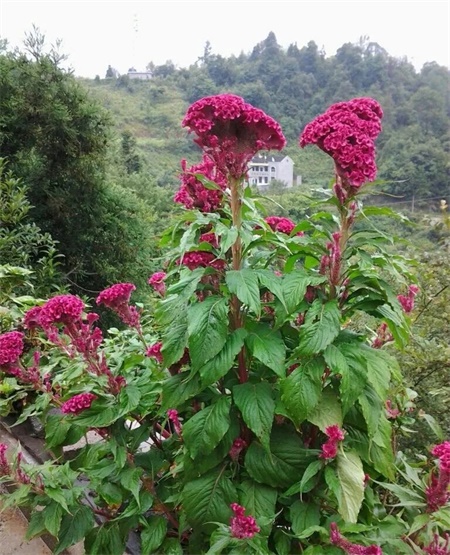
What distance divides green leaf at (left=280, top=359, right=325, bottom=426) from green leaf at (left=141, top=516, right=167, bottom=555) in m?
0.52

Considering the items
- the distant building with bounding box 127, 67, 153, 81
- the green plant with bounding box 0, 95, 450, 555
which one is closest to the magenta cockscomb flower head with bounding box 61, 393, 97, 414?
the green plant with bounding box 0, 95, 450, 555

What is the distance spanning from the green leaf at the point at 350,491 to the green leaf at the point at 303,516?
0.09 metres

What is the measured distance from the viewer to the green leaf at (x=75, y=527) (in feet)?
4.00

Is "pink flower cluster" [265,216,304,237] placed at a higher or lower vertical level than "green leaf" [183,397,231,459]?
higher

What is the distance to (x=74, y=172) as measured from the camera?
527 cm

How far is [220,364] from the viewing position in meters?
1.00

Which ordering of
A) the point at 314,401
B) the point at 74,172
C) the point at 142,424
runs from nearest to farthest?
the point at 314,401 < the point at 142,424 < the point at 74,172

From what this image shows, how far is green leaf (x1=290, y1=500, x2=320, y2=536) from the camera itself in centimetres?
104

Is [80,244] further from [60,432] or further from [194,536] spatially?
[194,536]

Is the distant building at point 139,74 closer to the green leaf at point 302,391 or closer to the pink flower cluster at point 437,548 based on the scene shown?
the green leaf at point 302,391

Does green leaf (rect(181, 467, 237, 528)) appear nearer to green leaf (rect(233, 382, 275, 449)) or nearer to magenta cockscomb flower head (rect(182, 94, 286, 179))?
green leaf (rect(233, 382, 275, 449))

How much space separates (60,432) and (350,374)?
90cm

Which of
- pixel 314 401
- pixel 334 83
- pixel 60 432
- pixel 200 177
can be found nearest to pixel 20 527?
pixel 60 432

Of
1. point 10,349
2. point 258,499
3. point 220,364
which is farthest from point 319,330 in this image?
point 10,349
